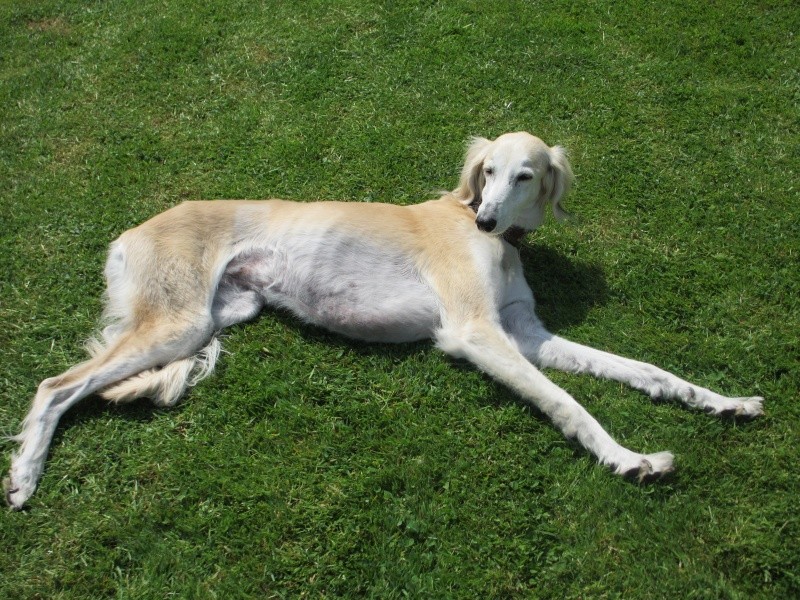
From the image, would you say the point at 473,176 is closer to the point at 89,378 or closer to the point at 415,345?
the point at 415,345

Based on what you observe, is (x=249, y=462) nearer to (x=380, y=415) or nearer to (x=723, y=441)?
(x=380, y=415)

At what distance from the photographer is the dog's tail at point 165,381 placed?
395cm

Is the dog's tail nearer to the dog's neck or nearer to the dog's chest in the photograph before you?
the dog's chest

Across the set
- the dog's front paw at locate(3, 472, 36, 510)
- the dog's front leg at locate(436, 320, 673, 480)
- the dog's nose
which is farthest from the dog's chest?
the dog's front paw at locate(3, 472, 36, 510)

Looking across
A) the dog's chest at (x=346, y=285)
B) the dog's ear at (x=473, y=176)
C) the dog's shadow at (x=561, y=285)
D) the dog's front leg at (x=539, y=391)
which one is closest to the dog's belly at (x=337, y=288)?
A: the dog's chest at (x=346, y=285)

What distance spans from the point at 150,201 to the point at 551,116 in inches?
147

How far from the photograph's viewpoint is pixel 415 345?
4.39 meters

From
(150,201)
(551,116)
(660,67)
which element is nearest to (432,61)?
(551,116)

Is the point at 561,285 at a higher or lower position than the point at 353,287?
lower

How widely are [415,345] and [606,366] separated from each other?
1.23 metres

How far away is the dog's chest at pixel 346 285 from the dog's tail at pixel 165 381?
662mm

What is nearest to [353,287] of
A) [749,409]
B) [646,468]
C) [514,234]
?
[514,234]

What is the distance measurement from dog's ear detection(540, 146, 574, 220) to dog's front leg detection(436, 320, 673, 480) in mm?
1233

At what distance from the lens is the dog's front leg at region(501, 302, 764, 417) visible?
3.83 metres
